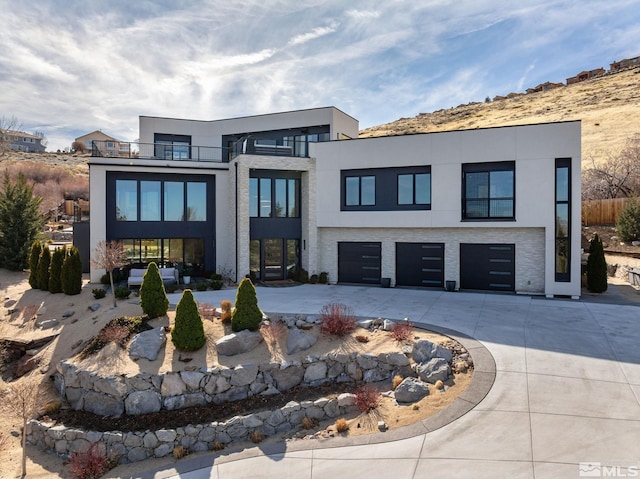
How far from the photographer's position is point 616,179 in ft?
107

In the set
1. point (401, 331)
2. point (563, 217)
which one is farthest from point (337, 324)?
point (563, 217)

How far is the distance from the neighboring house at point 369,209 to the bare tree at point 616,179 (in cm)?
1926

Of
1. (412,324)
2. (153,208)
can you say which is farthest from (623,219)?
(153,208)

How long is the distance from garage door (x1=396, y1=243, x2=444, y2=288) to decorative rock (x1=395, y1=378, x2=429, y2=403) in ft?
33.7

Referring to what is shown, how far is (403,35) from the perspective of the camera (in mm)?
18125

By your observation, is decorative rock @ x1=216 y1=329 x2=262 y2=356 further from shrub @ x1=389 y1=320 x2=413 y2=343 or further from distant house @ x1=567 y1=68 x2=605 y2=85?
distant house @ x1=567 y1=68 x2=605 y2=85

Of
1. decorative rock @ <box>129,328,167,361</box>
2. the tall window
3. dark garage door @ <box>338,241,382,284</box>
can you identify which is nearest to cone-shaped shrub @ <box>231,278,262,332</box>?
decorative rock @ <box>129,328,167,361</box>

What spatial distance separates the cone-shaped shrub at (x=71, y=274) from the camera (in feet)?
56.7

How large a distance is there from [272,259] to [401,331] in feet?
34.3

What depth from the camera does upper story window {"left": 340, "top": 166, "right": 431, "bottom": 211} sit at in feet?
61.2

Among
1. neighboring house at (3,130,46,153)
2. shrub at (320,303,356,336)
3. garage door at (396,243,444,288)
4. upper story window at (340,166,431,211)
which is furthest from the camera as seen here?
neighboring house at (3,130,46,153)

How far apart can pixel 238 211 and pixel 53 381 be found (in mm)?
10226

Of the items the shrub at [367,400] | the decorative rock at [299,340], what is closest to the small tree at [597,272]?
the shrub at [367,400]

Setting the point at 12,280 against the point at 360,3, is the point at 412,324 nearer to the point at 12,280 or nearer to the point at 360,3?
the point at 360,3
